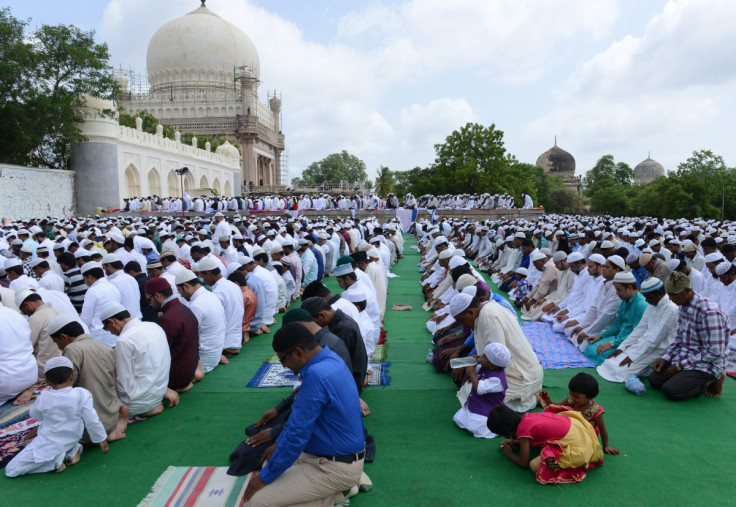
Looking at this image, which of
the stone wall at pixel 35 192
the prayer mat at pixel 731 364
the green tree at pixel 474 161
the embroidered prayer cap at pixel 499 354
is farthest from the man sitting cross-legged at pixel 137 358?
the green tree at pixel 474 161

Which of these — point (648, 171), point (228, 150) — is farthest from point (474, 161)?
point (648, 171)

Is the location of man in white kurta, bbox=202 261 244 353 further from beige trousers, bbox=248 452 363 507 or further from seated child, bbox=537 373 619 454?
seated child, bbox=537 373 619 454

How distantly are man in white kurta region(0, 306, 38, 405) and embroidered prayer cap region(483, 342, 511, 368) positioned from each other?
3.94 meters

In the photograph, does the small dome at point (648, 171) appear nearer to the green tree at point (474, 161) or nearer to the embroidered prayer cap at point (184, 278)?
the green tree at point (474, 161)

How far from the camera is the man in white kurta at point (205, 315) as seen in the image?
5.13 meters

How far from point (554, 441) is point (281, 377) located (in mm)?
2786

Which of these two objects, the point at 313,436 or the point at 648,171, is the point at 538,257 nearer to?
the point at 313,436

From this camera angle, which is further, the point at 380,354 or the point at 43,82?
the point at 43,82

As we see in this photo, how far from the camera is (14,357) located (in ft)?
14.3

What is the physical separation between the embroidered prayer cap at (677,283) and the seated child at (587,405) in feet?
4.61

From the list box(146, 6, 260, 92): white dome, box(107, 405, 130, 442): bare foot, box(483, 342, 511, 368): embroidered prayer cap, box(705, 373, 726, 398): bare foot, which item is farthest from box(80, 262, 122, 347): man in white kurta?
box(146, 6, 260, 92): white dome

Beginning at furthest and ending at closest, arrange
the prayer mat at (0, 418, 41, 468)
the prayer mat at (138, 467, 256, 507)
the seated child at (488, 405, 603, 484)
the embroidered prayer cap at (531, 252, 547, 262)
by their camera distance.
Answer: the embroidered prayer cap at (531, 252, 547, 262) → the prayer mat at (0, 418, 41, 468) → the seated child at (488, 405, 603, 484) → the prayer mat at (138, 467, 256, 507)

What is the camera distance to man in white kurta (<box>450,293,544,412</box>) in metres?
3.88

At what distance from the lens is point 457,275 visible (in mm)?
5750
